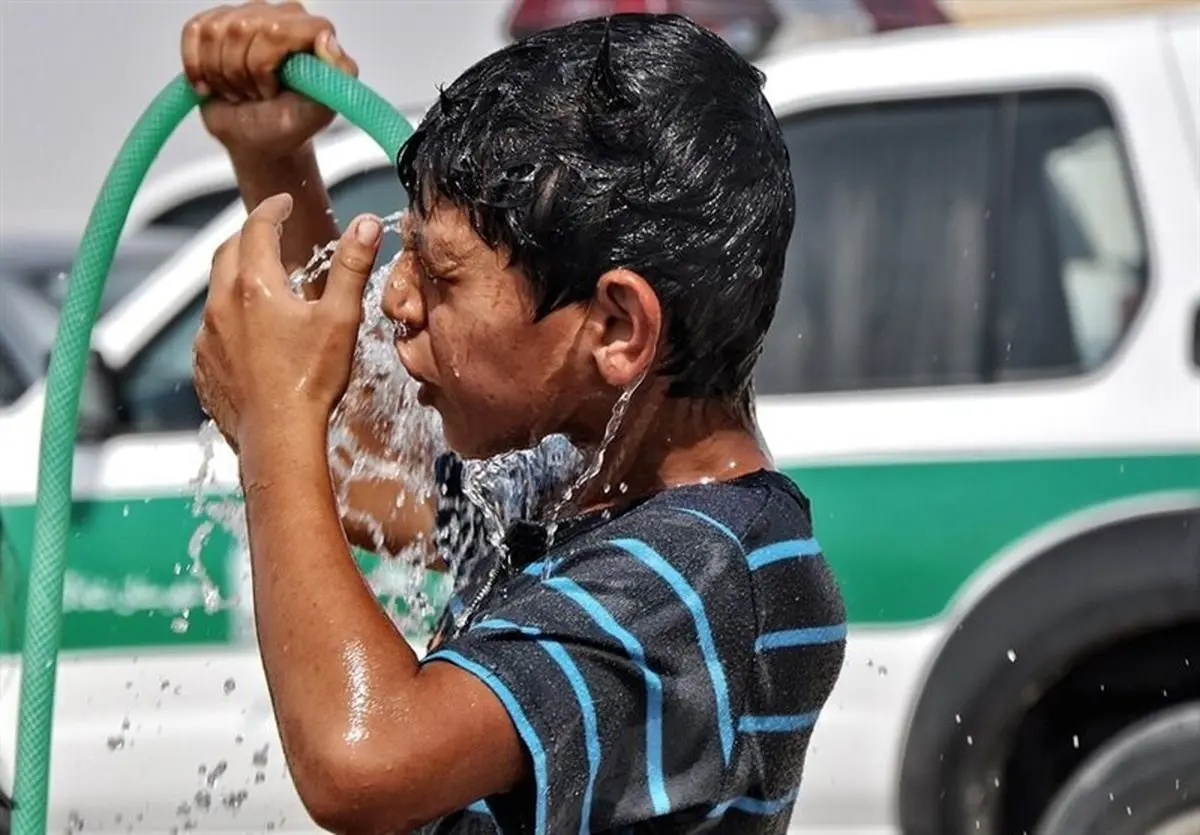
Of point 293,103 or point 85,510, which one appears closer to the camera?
point 293,103

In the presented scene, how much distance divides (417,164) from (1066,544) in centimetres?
237

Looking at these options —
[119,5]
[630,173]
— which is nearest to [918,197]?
[630,173]

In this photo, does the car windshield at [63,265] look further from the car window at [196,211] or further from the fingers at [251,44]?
the fingers at [251,44]

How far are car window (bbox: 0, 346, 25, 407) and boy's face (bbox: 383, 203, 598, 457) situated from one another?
2.95 metres

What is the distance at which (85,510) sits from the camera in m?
3.91

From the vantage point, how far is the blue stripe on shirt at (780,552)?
1500 millimetres

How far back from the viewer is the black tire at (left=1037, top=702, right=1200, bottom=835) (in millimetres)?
3684

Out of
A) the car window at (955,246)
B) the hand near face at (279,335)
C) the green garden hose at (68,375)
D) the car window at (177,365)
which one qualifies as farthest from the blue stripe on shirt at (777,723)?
the car window at (177,365)

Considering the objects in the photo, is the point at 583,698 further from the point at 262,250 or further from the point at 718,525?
the point at 262,250

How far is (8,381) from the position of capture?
4402 mm

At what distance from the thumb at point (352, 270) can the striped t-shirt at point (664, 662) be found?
8.9 inches

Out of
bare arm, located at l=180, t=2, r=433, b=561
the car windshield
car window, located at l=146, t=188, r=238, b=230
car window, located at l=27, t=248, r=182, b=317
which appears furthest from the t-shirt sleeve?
car window, located at l=146, t=188, r=238, b=230

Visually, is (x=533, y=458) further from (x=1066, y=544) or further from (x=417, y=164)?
(x=1066, y=544)

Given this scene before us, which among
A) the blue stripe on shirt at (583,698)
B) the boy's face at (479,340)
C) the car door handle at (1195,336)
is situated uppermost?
the boy's face at (479,340)
